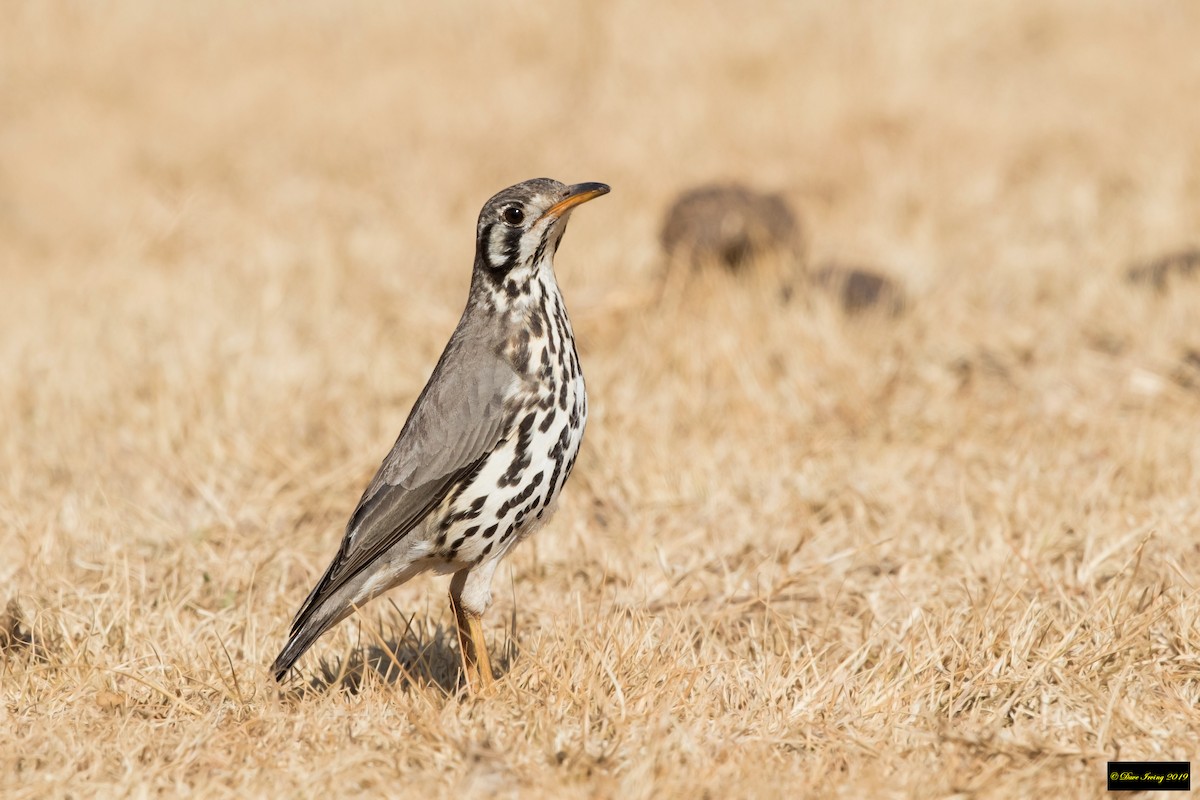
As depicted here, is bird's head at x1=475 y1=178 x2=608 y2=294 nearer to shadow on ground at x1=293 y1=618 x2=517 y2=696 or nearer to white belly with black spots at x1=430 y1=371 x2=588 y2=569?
white belly with black spots at x1=430 y1=371 x2=588 y2=569

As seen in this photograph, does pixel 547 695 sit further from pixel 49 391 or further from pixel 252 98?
pixel 252 98

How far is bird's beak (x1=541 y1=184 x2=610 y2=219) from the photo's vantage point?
5.26 metres

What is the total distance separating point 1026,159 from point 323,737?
9.48 meters

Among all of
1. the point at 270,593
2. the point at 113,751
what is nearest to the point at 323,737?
the point at 113,751

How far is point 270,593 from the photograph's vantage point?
6.09 m

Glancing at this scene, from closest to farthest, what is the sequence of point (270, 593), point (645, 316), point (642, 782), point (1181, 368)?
1. point (642, 782)
2. point (270, 593)
3. point (1181, 368)
4. point (645, 316)

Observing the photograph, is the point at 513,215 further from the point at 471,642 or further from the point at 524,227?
the point at 471,642

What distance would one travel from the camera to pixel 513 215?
5.27 metres

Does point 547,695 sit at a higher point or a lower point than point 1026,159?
lower

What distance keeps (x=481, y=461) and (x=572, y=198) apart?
1106 millimetres

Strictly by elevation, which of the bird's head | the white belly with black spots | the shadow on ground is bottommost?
the shadow on ground

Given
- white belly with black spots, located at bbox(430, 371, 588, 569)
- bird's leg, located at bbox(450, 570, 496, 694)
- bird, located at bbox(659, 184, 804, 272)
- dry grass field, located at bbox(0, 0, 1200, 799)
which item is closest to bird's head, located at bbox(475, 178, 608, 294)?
white belly with black spots, located at bbox(430, 371, 588, 569)

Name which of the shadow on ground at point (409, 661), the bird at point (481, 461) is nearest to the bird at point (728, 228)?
the bird at point (481, 461)

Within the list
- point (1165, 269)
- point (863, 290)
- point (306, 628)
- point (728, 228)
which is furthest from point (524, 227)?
point (1165, 269)
